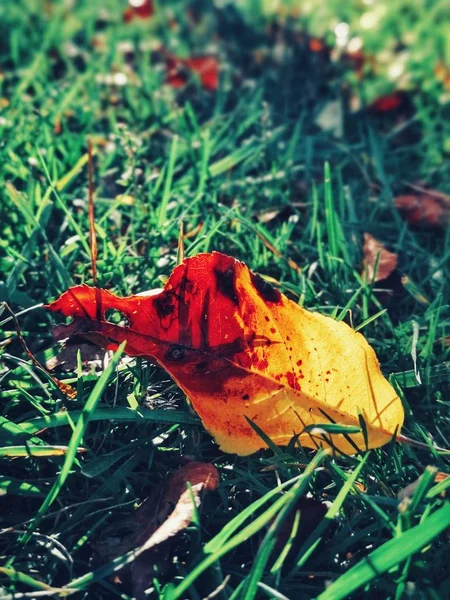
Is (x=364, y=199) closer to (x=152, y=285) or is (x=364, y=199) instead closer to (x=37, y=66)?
(x=152, y=285)

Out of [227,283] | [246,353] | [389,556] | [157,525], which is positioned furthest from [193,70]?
[389,556]

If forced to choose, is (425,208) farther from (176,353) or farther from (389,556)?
(389,556)

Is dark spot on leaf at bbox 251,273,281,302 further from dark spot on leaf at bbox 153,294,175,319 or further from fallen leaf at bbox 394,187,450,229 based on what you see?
fallen leaf at bbox 394,187,450,229

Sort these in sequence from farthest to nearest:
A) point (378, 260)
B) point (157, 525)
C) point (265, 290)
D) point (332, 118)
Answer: point (332, 118), point (378, 260), point (265, 290), point (157, 525)

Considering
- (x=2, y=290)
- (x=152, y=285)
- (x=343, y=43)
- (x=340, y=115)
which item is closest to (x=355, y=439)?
(x=152, y=285)

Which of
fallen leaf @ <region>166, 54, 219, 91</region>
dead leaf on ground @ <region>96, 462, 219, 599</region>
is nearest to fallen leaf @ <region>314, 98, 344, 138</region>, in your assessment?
fallen leaf @ <region>166, 54, 219, 91</region>

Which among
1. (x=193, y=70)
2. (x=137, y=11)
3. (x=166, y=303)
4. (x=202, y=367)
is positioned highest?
(x=137, y=11)

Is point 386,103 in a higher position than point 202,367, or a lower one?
higher
